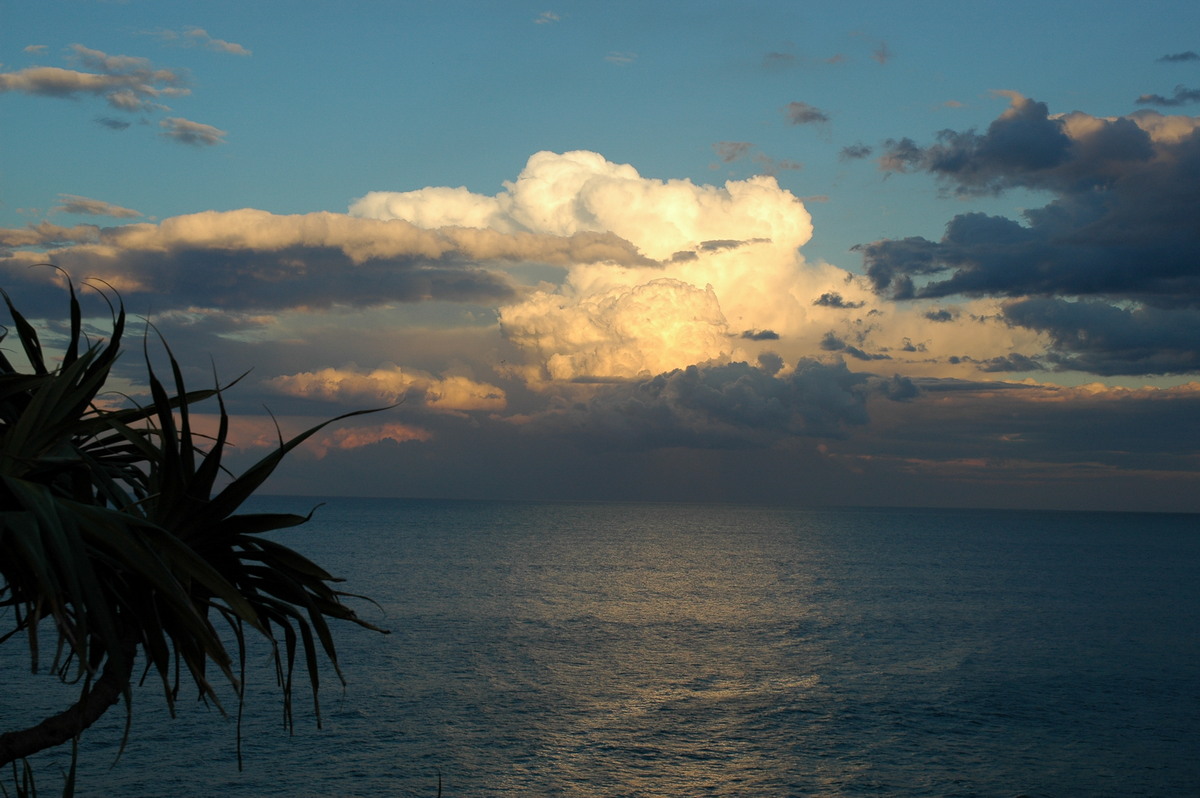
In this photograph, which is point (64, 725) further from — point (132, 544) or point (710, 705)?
point (710, 705)

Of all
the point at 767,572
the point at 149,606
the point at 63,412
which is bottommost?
the point at 767,572

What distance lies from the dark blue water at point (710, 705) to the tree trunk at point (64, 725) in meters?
24.0

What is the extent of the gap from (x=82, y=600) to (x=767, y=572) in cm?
10987

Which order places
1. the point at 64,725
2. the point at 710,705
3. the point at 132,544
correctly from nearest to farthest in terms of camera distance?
the point at 132,544
the point at 64,725
the point at 710,705

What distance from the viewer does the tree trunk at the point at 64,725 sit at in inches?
180

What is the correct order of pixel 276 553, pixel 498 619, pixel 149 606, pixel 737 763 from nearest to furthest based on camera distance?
pixel 149 606 < pixel 276 553 < pixel 737 763 < pixel 498 619

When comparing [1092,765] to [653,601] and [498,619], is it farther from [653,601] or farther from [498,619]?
[653,601]

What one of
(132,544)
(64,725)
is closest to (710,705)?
(64,725)

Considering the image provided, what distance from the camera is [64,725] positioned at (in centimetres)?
473

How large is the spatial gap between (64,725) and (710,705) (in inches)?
1410

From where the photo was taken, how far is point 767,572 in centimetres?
10969

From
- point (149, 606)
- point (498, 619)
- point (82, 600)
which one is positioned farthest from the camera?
point (498, 619)

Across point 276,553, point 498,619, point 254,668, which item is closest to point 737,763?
point 254,668

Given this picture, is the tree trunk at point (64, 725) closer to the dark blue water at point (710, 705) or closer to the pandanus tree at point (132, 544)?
the pandanus tree at point (132, 544)
